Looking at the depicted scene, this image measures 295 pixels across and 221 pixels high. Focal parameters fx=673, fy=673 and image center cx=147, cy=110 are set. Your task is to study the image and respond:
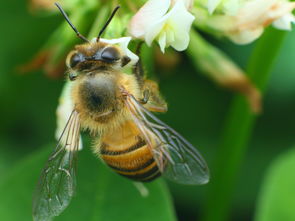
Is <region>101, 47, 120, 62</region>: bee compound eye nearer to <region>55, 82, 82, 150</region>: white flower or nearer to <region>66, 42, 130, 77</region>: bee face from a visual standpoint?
<region>66, 42, 130, 77</region>: bee face

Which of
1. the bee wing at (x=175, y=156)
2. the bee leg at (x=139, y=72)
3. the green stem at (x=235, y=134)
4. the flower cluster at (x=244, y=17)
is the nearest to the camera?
the bee wing at (x=175, y=156)

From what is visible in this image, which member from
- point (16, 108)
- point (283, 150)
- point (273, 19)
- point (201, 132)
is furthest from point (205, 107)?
point (273, 19)

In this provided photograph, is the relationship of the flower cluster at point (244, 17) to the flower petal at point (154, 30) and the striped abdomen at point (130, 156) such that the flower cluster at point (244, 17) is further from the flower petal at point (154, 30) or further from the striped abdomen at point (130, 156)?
the striped abdomen at point (130, 156)

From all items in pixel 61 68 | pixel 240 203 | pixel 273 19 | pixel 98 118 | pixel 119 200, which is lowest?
pixel 240 203

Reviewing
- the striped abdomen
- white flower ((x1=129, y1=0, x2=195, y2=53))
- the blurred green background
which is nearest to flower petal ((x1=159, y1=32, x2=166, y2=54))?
white flower ((x1=129, y1=0, x2=195, y2=53))

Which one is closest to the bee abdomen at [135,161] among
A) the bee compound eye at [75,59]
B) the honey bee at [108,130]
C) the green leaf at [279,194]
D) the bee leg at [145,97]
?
the honey bee at [108,130]

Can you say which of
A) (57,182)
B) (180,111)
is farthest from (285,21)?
(180,111)

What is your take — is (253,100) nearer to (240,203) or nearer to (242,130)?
(242,130)

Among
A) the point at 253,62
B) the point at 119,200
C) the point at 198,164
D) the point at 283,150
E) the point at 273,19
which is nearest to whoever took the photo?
the point at 198,164
